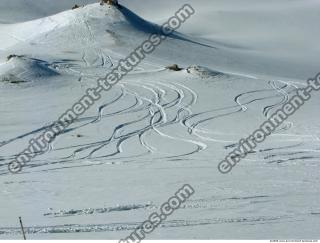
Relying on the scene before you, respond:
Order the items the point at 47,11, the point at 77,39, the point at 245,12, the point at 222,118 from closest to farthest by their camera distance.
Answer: the point at 222,118 < the point at 77,39 < the point at 245,12 < the point at 47,11

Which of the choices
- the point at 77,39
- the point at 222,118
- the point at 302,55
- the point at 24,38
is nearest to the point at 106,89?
the point at 222,118

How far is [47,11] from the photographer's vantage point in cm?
5472

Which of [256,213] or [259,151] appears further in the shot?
[259,151]

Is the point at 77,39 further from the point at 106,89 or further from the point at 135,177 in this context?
the point at 135,177

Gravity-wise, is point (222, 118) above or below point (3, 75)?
below

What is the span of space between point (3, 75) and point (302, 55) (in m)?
17.8

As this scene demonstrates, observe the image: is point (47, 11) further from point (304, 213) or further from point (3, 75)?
point (304, 213)

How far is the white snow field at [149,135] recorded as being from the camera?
1142 cm

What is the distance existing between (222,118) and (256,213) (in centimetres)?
871

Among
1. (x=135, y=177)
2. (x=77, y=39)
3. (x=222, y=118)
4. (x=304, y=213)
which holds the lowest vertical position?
(x=304, y=213)

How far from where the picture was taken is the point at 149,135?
59.5 ft

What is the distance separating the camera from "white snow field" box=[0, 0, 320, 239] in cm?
1142

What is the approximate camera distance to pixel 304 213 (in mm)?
11648

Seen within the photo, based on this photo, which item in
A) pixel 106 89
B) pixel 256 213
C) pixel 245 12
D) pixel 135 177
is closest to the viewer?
pixel 256 213
